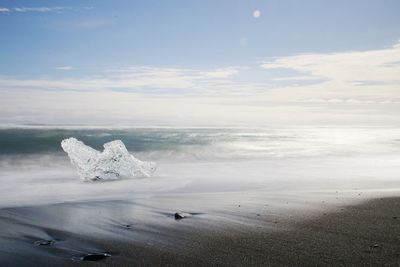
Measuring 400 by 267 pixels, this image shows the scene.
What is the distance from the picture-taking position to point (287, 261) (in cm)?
500

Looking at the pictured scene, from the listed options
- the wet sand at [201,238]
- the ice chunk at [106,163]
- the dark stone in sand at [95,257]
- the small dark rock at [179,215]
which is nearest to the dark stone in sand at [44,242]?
the wet sand at [201,238]

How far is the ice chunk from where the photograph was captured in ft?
43.9

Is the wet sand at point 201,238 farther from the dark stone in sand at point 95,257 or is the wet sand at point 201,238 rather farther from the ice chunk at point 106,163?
the ice chunk at point 106,163

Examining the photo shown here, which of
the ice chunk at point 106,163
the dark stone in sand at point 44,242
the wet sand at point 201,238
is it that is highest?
the ice chunk at point 106,163

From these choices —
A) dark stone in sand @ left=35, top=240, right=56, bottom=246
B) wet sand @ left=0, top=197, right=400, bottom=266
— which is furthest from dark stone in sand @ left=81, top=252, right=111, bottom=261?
dark stone in sand @ left=35, top=240, right=56, bottom=246

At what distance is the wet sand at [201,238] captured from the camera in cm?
507

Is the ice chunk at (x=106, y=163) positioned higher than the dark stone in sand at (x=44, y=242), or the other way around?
the ice chunk at (x=106, y=163)

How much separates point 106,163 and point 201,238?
805 centimetres

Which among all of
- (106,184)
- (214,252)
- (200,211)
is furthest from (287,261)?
(106,184)

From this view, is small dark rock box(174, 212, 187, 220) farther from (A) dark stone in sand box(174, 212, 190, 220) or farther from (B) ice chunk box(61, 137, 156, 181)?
(B) ice chunk box(61, 137, 156, 181)

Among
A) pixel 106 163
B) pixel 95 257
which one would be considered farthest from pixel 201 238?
pixel 106 163

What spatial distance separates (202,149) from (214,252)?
26291 millimetres

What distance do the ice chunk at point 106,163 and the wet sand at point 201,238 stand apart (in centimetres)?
506

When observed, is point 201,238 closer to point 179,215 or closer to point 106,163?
point 179,215
